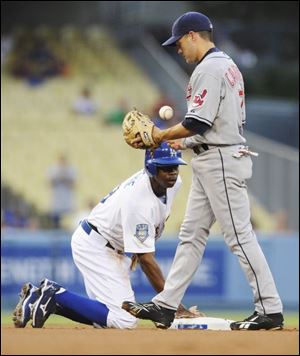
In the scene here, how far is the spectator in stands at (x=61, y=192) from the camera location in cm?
1972

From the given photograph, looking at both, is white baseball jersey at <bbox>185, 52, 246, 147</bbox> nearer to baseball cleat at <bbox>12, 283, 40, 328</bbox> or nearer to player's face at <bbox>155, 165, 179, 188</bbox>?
player's face at <bbox>155, 165, 179, 188</bbox>

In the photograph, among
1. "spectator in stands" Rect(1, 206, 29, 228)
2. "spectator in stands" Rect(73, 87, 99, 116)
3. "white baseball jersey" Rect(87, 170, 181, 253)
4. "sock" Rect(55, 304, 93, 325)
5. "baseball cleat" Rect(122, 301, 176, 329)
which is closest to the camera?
"baseball cleat" Rect(122, 301, 176, 329)

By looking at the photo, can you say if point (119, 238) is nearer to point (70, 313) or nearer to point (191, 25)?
point (70, 313)

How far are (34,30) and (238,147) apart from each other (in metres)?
17.7

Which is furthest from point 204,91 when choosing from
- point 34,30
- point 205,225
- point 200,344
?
point 34,30

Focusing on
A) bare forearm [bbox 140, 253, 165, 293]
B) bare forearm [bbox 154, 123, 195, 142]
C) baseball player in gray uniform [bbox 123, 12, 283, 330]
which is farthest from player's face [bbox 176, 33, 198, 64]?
bare forearm [bbox 140, 253, 165, 293]

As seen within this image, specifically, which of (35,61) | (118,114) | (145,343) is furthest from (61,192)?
(145,343)

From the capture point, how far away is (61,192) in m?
19.8

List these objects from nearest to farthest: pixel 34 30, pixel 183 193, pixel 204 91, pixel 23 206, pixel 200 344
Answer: pixel 200 344 < pixel 204 91 < pixel 23 206 < pixel 183 193 < pixel 34 30

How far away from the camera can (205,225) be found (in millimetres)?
8570

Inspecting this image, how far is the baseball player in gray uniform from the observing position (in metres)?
8.28

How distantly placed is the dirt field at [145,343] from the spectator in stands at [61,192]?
39.0 ft

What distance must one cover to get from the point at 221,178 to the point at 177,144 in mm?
550

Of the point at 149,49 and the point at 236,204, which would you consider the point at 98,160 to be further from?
the point at 236,204
